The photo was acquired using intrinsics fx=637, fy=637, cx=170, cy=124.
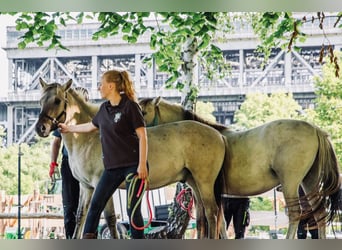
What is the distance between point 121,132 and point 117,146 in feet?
0.39

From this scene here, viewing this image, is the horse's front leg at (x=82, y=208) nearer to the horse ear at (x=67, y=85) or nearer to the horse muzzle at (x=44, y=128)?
the horse muzzle at (x=44, y=128)

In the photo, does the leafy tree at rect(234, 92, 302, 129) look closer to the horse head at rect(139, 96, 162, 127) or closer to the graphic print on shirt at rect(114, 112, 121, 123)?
the horse head at rect(139, 96, 162, 127)

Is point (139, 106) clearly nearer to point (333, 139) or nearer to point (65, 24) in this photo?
point (65, 24)

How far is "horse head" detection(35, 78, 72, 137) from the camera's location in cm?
Answer: 518

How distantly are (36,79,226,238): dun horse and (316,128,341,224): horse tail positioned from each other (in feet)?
2.70

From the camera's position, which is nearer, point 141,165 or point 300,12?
point 141,165

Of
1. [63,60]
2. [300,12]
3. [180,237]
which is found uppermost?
[300,12]

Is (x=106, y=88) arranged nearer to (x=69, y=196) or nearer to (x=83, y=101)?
(x=83, y=101)

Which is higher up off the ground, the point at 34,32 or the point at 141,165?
the point at 34,32

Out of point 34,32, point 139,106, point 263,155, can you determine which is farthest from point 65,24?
point 263,155

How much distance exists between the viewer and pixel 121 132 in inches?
202

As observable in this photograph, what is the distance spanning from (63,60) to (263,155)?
6.17ft

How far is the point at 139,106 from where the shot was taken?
519cm

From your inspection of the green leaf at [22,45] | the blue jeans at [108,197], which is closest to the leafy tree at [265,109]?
the blue jeans at [108,197]
